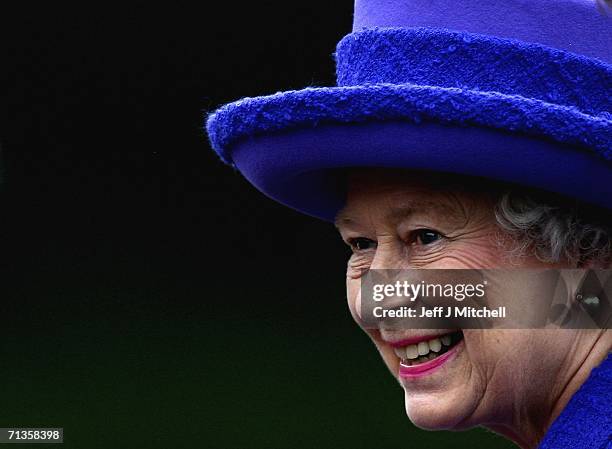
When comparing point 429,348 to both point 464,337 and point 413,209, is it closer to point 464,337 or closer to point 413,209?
point 464,337

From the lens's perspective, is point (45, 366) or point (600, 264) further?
point (45, 366)

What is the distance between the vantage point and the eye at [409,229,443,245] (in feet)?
6.71

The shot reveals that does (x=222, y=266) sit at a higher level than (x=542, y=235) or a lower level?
higher

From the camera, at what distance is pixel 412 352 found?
A: 2088 millimetres

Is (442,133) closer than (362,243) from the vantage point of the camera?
Yes

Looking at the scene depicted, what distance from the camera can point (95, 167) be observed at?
5.33m

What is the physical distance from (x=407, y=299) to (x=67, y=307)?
367 centimetres

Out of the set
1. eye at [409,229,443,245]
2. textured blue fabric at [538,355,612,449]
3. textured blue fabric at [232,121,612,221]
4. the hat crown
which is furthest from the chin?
the hat crown

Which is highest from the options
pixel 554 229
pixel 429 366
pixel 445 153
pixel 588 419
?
pixel 445 153

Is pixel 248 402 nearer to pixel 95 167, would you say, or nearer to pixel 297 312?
pixel 297 312

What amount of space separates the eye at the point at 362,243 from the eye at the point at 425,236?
13 centimetres

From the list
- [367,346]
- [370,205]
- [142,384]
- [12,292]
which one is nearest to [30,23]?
[12,292]

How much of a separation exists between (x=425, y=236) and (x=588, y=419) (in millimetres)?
454

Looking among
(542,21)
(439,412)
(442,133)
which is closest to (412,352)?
(439,412)
